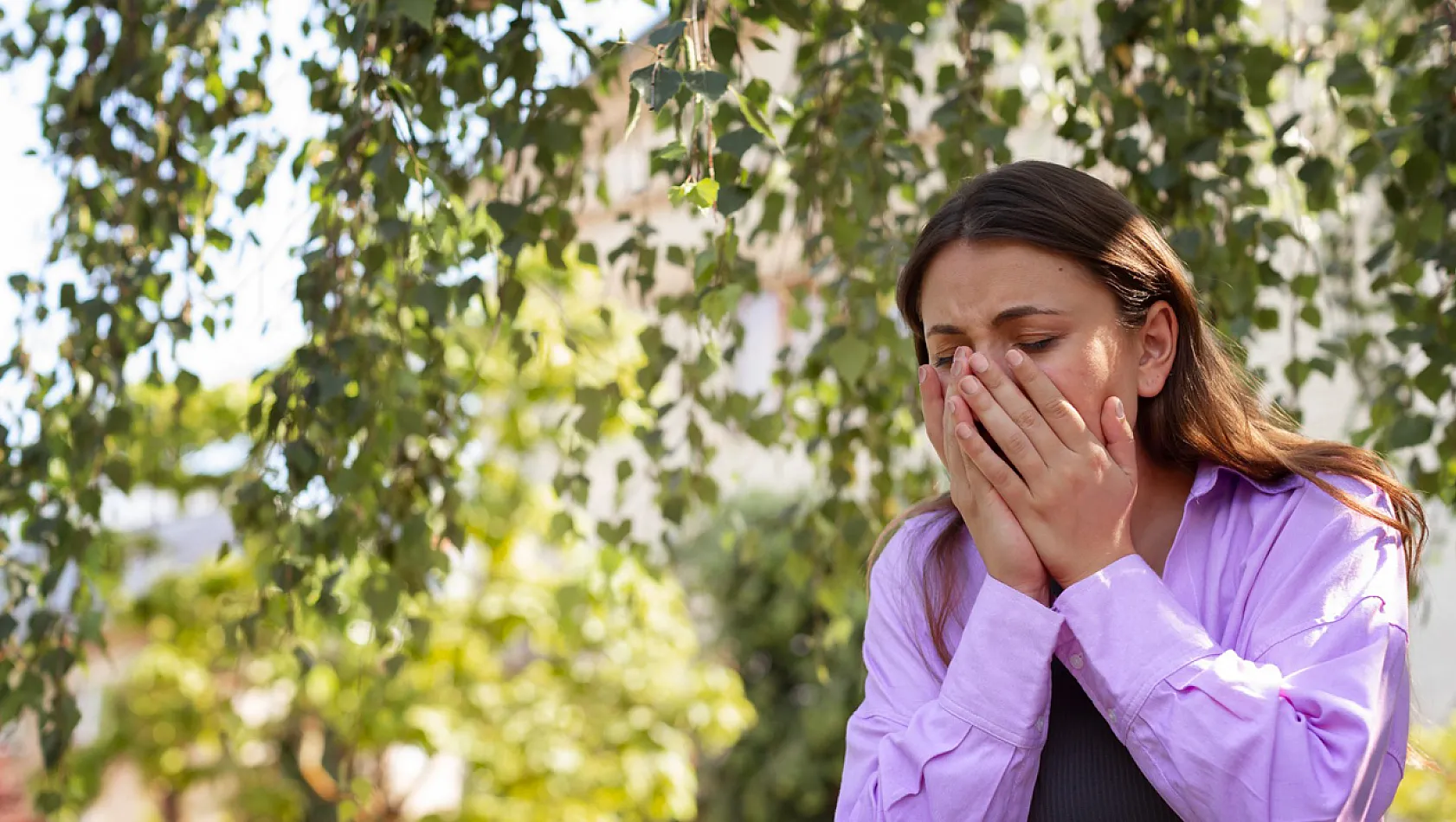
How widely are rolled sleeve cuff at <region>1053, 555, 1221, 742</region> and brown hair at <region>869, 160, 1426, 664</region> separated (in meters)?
0.22

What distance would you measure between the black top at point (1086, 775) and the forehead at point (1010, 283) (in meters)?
0.38

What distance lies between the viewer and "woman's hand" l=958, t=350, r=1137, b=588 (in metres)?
1.27

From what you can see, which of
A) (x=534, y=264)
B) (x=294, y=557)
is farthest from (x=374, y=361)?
(x=534, y=264)

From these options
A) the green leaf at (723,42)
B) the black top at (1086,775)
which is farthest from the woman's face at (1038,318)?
the green leaf at (723,42)

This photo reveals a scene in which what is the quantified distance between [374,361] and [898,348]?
937mm

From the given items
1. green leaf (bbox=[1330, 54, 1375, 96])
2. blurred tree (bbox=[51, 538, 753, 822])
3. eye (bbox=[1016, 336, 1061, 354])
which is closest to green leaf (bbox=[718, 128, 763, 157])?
eye (bbox=[1016, 336, 1061, 354])

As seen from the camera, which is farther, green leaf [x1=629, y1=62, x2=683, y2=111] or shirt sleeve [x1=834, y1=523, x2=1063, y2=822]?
green leaf [x1=629, y1=62, x2=683, y2=111]

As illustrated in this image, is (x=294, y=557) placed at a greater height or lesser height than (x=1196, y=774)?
greater

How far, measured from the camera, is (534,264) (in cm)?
552

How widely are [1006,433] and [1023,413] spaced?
3cm

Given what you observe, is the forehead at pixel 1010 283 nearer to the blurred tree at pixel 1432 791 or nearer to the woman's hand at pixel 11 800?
the blurred tree at pixel 1432 791

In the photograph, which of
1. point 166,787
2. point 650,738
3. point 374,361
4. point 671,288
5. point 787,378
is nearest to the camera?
point 374,361

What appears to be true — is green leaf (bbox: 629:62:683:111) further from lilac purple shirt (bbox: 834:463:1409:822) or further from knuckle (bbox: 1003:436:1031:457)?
lilac purple shirt (bbox: 834:463:1409:822)

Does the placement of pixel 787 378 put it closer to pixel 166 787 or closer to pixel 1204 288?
Result: pixel 1204 288
